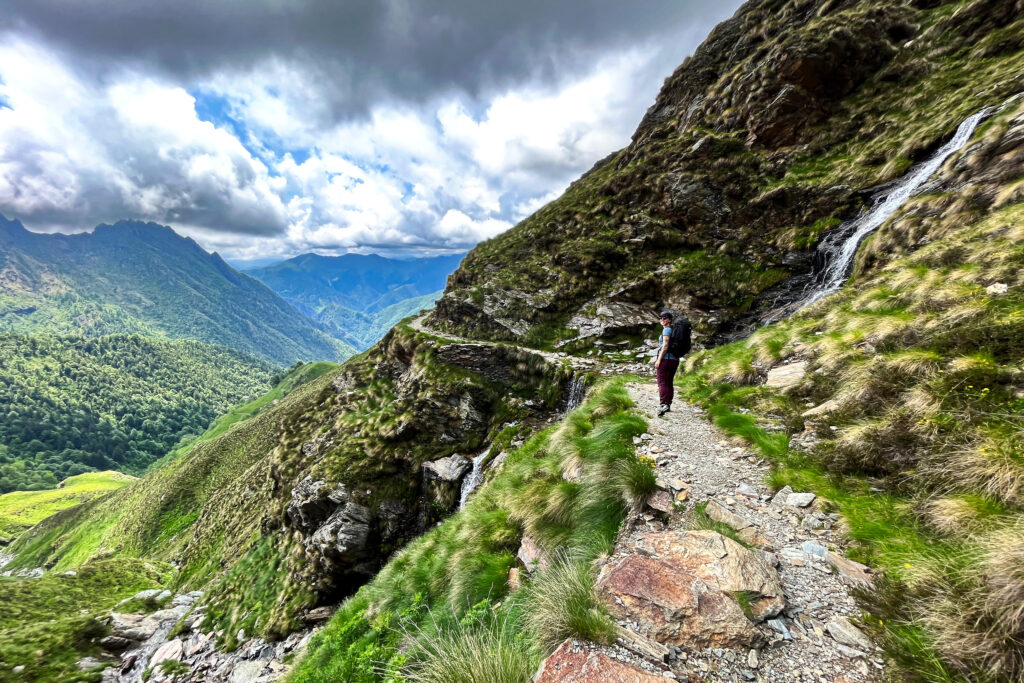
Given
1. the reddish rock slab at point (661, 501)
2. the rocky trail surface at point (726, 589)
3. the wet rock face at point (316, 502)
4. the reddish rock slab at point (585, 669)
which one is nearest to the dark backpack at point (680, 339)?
the rocky trail surface at point (726, 589)

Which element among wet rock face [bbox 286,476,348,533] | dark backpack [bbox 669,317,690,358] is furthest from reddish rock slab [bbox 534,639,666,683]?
wet rock face [bbox 286,476,348,533]

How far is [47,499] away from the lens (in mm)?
133750

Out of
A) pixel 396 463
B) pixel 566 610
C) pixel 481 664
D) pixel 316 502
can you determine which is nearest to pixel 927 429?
pixel 566 610

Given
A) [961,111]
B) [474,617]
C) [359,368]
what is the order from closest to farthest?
[474,617], [961,111], [359,368]

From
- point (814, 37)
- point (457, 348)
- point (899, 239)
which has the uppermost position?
point (814, 37)

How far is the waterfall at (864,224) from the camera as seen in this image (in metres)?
19.3

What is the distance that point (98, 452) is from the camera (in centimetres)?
19200

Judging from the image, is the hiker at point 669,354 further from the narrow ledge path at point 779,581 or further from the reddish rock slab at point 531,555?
the reddish rock slab at point 531,555

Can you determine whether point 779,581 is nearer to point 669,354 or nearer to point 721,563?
point 721,563

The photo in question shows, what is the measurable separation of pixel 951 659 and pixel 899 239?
69.6 ft

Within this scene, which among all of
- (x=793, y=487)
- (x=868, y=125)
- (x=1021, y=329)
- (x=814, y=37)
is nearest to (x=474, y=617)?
(x=793, y=487)

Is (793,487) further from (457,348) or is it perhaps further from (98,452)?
(98,452)

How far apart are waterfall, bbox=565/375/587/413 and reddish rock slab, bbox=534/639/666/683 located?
18.5 meters

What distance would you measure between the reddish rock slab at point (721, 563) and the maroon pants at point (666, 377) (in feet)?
22.9
